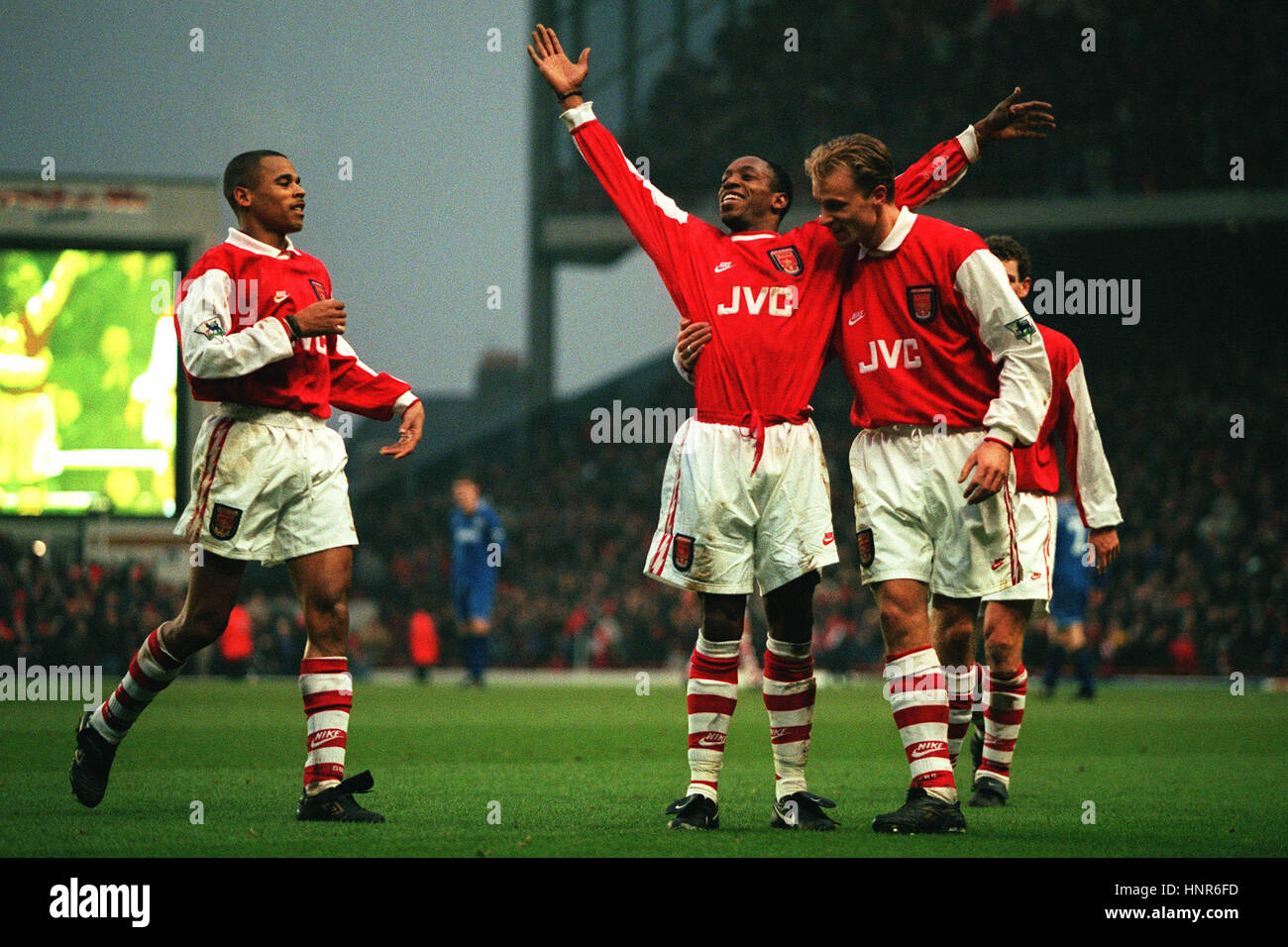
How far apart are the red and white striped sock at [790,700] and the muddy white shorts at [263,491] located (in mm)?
1649

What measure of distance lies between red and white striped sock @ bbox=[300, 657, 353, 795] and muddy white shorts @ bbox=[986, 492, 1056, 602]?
2805mm

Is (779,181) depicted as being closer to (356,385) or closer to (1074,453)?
(356,385)

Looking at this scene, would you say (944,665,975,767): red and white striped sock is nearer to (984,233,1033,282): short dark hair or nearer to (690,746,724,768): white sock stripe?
(690,746,724,768): white sock stripe

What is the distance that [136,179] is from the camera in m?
20.9

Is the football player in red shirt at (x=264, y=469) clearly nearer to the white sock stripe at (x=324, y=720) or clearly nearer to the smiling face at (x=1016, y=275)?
the white sock stripe at (x=324, y=720)

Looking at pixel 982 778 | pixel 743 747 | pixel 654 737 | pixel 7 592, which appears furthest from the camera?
pixel 7 592

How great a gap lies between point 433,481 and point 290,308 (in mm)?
29238

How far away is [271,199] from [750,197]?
5.92ft

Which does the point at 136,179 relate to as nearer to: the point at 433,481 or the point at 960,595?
the point at 433,481

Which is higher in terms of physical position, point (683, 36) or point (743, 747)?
point (683, 36)

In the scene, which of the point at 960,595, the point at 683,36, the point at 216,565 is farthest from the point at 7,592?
the point at 683,36

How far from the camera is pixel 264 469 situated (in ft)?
17.9

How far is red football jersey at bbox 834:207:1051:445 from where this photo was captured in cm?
490
